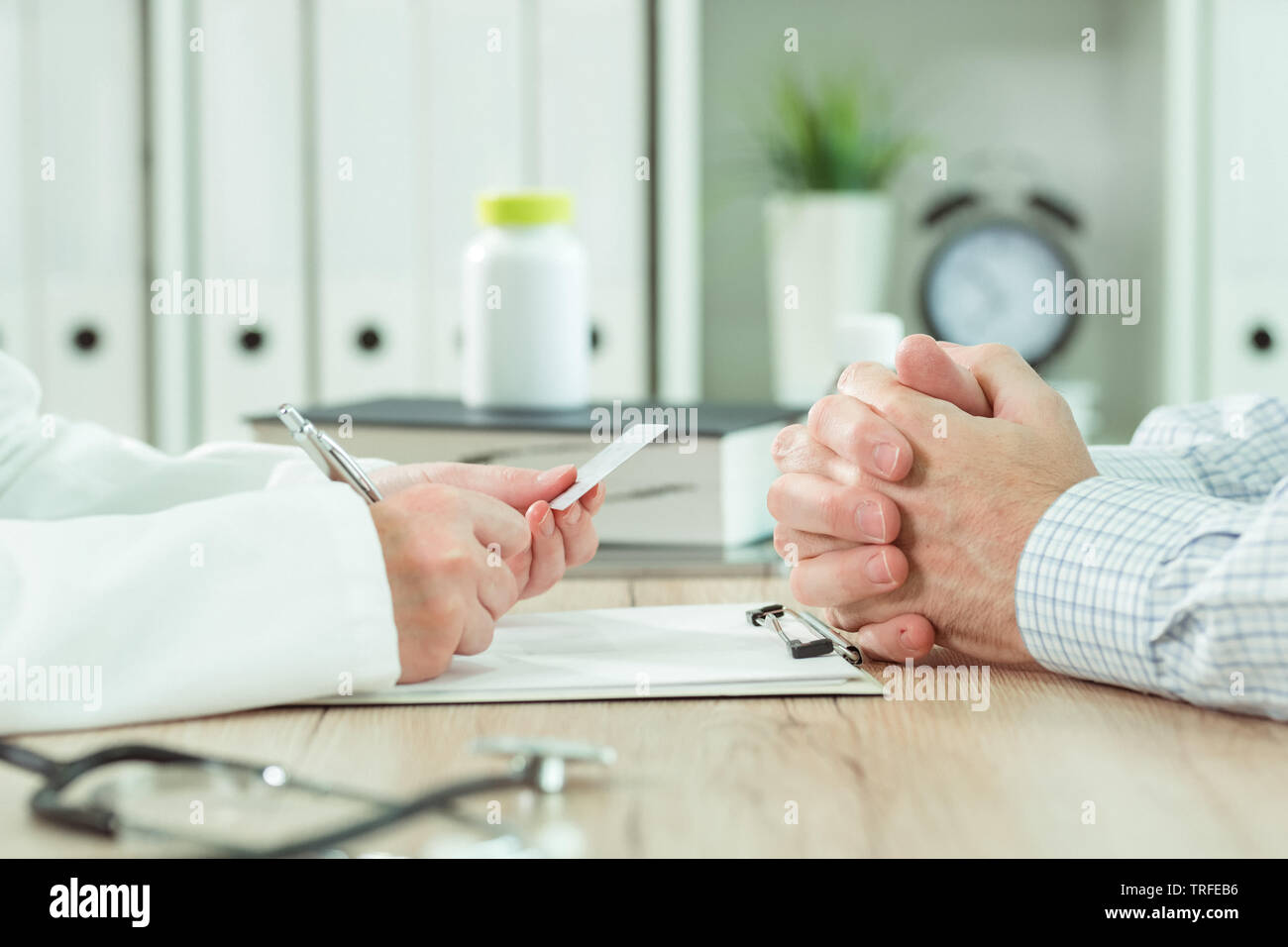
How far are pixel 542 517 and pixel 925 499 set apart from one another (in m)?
0.19

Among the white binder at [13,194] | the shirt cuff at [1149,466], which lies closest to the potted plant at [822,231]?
the white binder at [13,194]

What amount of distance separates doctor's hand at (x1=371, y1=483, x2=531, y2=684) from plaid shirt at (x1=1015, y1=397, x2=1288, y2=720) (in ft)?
0.80

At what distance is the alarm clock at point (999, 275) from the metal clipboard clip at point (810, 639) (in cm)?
162

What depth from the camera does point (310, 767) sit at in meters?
0.44

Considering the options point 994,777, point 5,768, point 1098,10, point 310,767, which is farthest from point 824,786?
point 1098,10

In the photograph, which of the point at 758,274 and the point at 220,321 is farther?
the point at 758,274

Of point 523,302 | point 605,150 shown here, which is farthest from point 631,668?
point 605,150

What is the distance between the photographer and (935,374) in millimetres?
654

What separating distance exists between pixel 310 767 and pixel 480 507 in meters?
0.17

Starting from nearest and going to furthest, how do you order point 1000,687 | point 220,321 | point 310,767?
point 310,767 → point 1000,687 → point 220,321

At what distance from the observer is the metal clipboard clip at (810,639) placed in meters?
0.59
